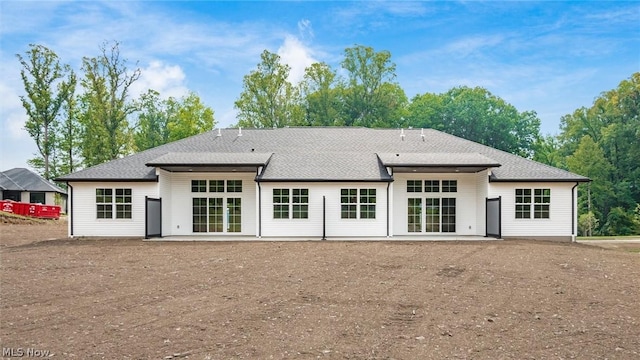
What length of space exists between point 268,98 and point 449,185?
2822 centimetres

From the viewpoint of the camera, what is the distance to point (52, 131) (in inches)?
1912

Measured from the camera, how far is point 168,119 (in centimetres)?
5712

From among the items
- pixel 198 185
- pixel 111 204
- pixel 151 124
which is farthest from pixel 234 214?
pixel 151 124

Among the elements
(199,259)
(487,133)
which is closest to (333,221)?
(199,259)

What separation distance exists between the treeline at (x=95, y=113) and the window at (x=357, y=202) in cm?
2892

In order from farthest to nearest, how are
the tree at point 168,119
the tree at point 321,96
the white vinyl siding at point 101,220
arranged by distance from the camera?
the tree at point 168,119 → the tree at point 321,96 → the white vinyl siding at point 101,220

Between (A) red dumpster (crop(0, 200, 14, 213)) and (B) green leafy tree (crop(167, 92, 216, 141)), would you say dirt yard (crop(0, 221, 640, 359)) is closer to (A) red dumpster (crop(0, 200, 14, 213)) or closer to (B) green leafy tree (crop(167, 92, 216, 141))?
(A) red dumpster (crop(0, 200, 14, 213))

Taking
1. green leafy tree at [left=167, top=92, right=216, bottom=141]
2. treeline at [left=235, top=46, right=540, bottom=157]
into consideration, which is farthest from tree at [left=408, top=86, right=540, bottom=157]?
green leafy tree at [left=167, top=92, right=216, bottom=141]

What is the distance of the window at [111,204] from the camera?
20.2 m

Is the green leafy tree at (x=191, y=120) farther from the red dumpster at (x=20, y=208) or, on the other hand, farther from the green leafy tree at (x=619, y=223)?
the green leafy tree at (x=619, y=223)

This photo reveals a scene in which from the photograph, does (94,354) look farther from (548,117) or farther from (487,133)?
(548,117)

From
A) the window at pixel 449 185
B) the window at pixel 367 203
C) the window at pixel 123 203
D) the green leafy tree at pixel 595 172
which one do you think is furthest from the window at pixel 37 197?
the green leafy tree at pixel 595 172

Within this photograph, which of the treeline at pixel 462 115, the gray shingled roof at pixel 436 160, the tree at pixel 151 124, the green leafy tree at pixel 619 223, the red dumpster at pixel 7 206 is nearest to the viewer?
the gray shingled roof at pixel 436 160

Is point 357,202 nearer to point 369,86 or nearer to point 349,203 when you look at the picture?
point 349,203
